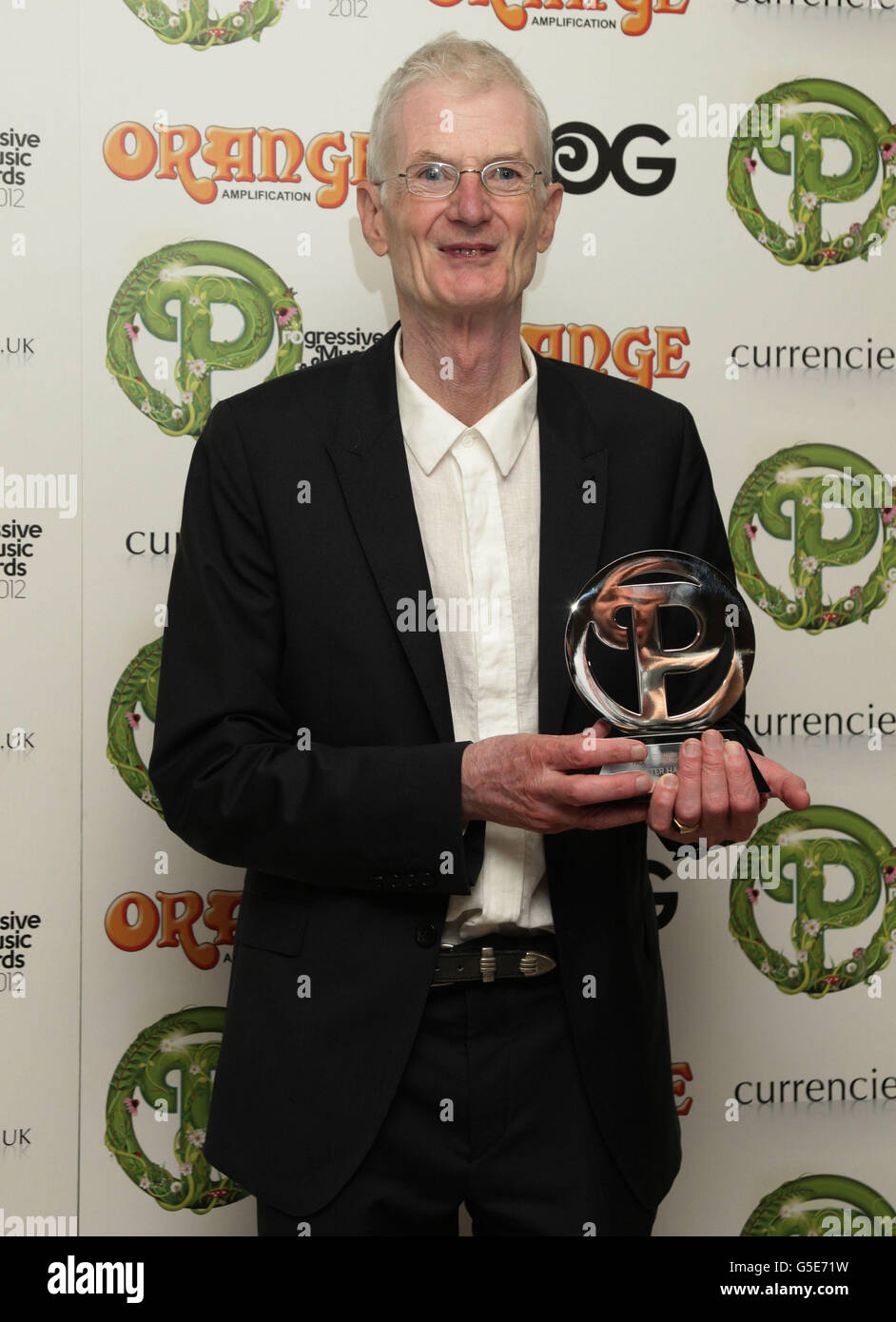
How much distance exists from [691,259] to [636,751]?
108 centimetres

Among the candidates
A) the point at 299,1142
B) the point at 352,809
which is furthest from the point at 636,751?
the point at 299,1142

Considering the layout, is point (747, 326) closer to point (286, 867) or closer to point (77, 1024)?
point (286, 867)

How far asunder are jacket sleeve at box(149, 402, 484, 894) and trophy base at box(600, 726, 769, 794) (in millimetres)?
156

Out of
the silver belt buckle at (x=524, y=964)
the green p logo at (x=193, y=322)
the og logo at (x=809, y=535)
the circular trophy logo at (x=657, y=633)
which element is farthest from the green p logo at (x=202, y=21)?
the silver belt buckle at (x=524, y=964)

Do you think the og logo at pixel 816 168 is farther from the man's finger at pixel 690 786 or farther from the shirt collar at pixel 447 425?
the man's finger at pixel 690 786

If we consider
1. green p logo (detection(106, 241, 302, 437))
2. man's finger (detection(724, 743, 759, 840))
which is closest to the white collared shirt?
man's finger (detection(724, 743, 759, 840))

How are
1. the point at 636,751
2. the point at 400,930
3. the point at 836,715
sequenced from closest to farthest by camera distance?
the point at 636,751 → the point at 400,930 → the point at 836,715

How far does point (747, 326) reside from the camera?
2035mm

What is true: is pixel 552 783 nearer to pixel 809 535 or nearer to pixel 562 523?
pixel 562 523

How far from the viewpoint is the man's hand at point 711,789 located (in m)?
1.22

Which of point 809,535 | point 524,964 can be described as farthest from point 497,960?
point 809,535

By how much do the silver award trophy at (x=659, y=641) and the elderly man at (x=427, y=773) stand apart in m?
0.06

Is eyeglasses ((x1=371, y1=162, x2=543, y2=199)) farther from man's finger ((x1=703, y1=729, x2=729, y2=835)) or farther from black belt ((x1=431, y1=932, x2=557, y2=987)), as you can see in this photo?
black belt ((x1=431, y1=932, x2=557, y2=987))

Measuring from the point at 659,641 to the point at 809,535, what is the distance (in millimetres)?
814
